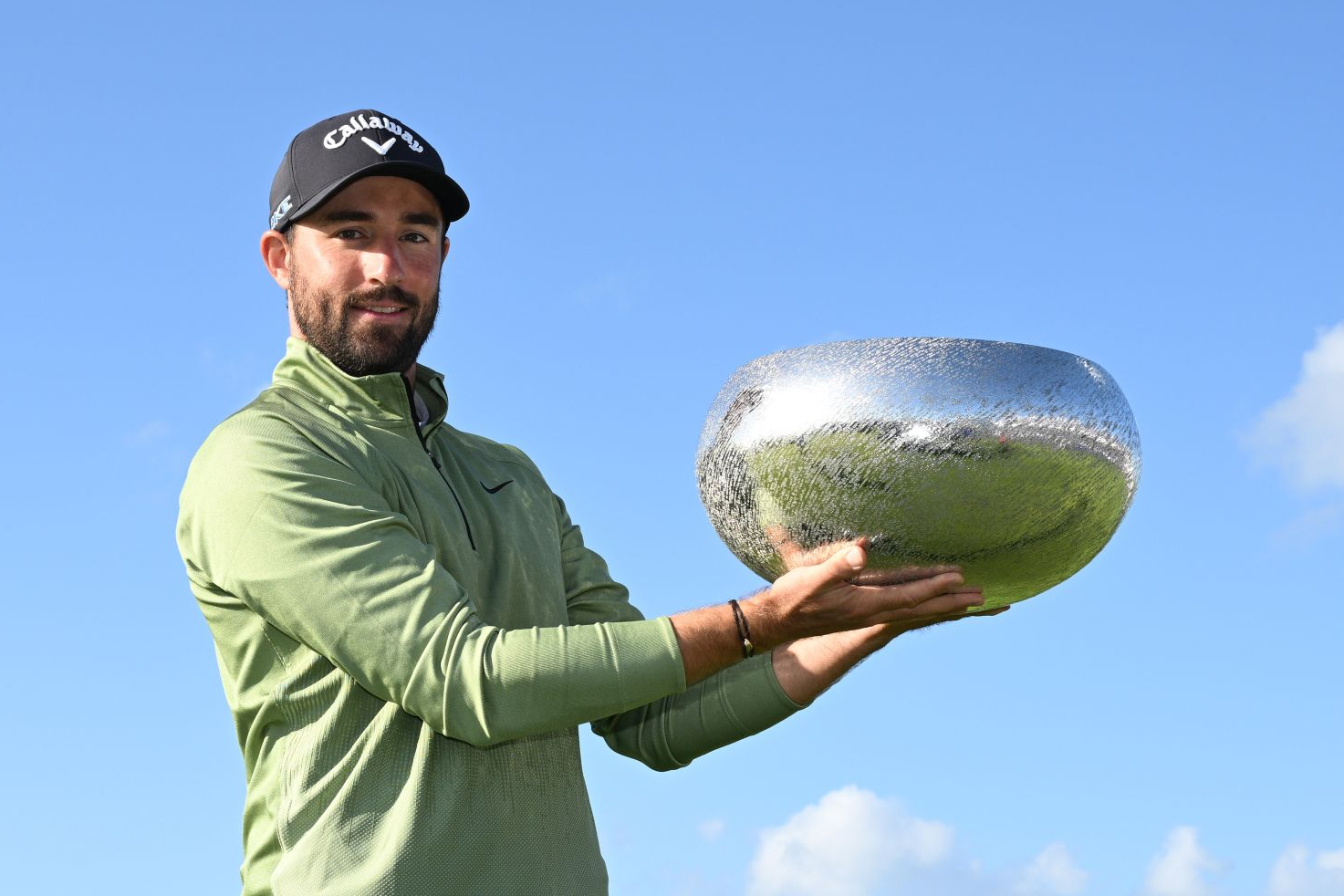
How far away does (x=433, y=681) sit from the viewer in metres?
3.63

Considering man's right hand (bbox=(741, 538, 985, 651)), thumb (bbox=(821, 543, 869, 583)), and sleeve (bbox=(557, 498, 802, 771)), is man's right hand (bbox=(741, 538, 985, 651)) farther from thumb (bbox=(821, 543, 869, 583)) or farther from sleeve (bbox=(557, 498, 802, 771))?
sleeve (bbox=(557, 498, 802, 771))

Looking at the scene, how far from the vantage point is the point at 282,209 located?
171 inches

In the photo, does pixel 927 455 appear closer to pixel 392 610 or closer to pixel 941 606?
pixel 941 606

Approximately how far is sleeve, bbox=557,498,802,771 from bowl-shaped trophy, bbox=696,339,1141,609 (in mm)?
575

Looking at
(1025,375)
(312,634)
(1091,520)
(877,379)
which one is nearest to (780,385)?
(877,379)

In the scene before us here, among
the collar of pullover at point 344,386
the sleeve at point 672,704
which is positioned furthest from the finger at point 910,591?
the collar of pullover at point 344,386

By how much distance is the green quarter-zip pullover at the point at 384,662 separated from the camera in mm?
3670

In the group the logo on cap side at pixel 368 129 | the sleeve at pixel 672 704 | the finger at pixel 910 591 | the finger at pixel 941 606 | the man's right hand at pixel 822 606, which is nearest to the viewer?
the man's right hand at pixel 822 606

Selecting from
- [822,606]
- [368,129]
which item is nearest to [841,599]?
[822,606]

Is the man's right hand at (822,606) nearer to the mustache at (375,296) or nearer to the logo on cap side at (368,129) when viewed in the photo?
the mustache at (375,296)

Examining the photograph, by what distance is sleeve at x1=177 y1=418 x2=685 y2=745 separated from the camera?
12.0ft

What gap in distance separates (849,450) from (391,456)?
3.80 feet

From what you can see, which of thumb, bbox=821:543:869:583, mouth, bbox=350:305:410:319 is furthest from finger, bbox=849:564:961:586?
mouth, bbox=350:305:410:319

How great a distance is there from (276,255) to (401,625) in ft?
4.32
